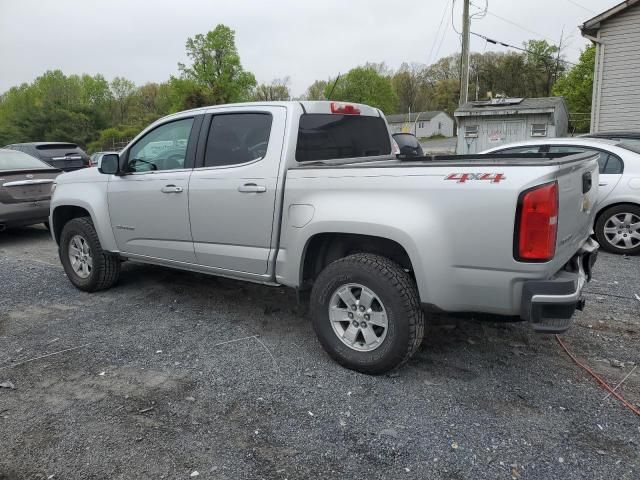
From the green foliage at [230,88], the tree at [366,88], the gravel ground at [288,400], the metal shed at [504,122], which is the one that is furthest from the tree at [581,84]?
the gravel ground at [288,400]

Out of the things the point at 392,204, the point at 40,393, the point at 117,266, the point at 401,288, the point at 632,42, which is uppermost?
the point at 632,42

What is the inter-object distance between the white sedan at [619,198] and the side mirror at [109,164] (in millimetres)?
5105

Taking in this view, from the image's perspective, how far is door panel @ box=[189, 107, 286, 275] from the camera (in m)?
3.82

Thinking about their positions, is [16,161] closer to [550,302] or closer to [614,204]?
[550,302]

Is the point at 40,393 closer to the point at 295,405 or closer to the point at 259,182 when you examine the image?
the point at 295,405

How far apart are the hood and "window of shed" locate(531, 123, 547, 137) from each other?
18218 mm

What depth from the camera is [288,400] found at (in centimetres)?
318

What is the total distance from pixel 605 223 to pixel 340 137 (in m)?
4.21

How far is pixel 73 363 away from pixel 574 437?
331 cm

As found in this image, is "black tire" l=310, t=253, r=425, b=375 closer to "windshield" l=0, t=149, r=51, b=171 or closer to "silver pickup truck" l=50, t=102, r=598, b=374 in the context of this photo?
"silver pickup truck" l=50, t=102, r=598, b=374

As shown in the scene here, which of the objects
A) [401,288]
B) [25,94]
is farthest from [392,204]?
[25,94]

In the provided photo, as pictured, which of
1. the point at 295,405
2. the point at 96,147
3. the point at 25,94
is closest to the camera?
the point at 295,405

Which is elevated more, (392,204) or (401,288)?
(392,204)

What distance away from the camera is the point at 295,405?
3.12 metres
